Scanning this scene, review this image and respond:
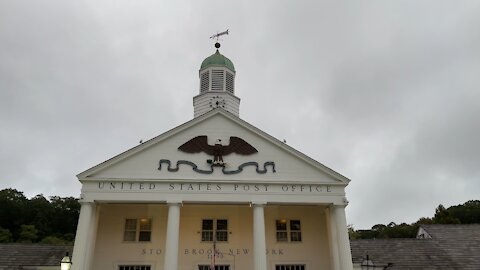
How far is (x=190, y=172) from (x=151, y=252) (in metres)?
5.19

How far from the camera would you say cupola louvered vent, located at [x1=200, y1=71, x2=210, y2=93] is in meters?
27.5

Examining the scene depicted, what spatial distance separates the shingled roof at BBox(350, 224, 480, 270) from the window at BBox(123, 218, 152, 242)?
1158cm

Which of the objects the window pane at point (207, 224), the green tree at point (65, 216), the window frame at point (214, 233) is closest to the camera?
the window frame at point (214, 233)

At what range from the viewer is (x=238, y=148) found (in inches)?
803

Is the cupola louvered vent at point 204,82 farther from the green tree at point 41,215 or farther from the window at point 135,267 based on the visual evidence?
the green tree at point 41,215

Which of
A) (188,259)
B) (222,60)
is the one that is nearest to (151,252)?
(188,259)

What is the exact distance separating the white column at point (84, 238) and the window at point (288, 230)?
1009cm

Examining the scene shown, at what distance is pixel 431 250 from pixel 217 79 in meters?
17.4

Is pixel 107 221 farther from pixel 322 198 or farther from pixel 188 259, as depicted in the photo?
pixel 322 198

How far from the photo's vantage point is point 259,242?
18.1 metres

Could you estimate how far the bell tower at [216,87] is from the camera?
26.3 meters

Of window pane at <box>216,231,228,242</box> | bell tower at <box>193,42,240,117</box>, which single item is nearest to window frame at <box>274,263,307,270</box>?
window pane at <box>216,231,228,242</box>

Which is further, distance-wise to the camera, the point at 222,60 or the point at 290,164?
the point at 222,60

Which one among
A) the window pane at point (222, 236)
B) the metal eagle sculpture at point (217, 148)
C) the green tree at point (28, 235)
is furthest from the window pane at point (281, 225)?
the green tree at point (28, 235)
